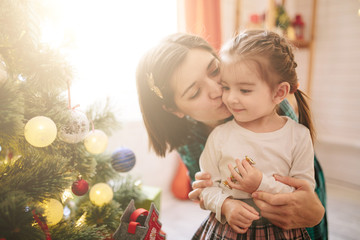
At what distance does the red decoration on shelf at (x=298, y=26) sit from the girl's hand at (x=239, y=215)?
7.73 feet

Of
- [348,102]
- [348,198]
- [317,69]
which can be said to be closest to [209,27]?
[317,69]

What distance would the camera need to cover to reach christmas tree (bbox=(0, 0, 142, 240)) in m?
0.72

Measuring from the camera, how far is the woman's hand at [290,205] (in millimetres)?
780

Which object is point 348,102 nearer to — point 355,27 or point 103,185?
point 355,27

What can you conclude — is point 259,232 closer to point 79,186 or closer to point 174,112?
point 174,112

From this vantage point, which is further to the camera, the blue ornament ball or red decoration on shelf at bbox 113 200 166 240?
the blue ornament ball

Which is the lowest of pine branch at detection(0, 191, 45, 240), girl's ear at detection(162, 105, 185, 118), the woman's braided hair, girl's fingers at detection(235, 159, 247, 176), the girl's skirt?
the girl's skirt

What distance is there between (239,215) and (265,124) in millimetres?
290

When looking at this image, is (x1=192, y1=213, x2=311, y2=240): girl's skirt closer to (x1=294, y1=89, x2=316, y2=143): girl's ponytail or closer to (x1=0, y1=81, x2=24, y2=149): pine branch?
(x1=294, y1=89, x2=316, y2=143): girl's ponytail

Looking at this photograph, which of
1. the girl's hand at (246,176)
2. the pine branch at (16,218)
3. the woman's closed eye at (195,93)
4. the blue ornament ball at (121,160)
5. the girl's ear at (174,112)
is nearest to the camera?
the pine branch at (16,218)

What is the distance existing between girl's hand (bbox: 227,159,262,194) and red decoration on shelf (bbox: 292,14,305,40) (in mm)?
2301

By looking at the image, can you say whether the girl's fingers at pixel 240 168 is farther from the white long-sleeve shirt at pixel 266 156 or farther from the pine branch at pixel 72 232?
the pine branch at pixel 72 232

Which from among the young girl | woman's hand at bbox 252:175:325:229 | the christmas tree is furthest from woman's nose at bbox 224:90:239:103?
the christmas tree

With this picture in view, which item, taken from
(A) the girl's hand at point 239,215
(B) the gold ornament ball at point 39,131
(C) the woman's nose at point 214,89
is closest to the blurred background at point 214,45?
(B) the gold ornament ball at point 39,131
